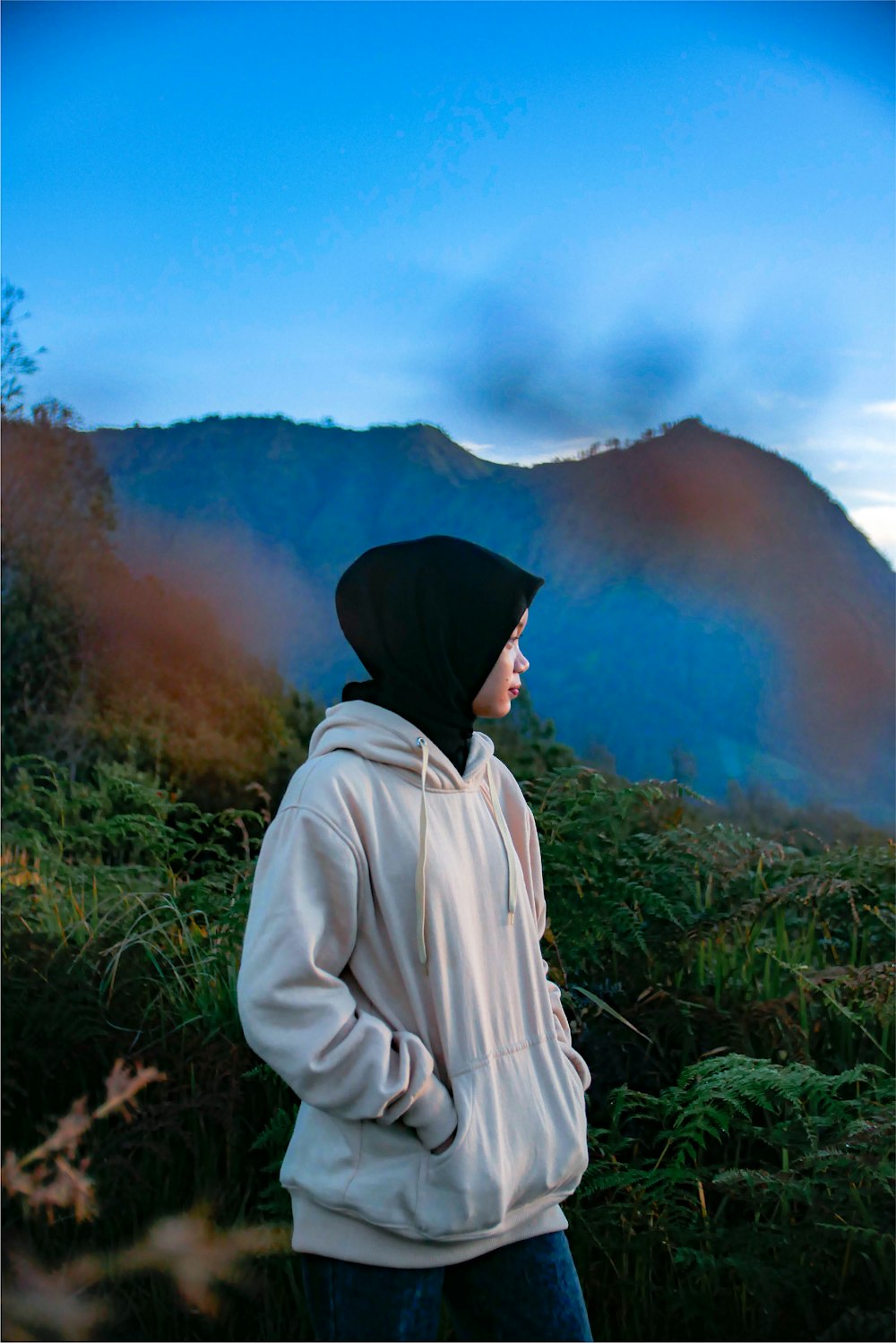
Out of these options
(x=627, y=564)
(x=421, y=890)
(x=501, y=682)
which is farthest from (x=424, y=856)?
(x=627, y=564)

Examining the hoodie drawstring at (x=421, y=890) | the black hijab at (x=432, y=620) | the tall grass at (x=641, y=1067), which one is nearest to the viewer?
the hoodie drawstring at (x=421, y=890)

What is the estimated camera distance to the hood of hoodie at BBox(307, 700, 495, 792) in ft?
5.98

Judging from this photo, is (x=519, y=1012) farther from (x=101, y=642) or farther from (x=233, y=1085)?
(x=101, y=642)

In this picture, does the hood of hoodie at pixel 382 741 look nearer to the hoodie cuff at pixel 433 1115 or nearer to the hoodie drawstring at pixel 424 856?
the hoodie drawstring at pixel 424 856

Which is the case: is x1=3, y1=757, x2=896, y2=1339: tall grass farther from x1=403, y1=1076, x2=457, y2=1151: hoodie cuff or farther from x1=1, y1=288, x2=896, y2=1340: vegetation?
x1=403, y1=1076, x2=457, y2=1151: hoodie cuff

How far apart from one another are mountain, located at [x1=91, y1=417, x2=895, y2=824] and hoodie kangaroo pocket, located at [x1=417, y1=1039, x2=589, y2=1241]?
2.91 metres

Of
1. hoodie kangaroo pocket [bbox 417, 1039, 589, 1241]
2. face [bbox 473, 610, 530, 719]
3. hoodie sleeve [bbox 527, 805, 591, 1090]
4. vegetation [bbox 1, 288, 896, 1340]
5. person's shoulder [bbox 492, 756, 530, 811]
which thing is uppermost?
face [bbox 473, 610, 530, 719]

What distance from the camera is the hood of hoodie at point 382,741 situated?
1.82 metres

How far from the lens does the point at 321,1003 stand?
1.65 metres

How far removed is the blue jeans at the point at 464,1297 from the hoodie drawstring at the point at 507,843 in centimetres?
51

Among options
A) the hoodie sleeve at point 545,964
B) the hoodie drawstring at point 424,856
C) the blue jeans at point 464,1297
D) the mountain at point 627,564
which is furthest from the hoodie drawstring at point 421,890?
the mountain at point 627,564

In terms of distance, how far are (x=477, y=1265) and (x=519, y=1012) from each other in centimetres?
38

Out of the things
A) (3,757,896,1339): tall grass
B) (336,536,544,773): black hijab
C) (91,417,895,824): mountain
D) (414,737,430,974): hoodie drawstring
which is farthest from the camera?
(91,417,895,824): mountain

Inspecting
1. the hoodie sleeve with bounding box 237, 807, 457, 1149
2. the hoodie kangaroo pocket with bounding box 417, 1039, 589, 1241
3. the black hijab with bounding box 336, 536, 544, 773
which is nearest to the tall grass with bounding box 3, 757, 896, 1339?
the hoodie kangaroo pocket with bounding box 417, 1039, 589, 1241
